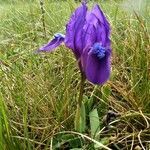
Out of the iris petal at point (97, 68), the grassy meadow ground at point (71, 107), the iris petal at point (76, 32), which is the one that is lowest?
the grassy meadow ground at point (71, 107)

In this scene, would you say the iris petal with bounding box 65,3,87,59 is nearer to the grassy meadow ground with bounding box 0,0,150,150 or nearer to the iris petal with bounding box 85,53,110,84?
the iris petal with bounding box 85,53,110,84

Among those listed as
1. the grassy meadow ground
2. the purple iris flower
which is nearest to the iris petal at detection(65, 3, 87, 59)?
the purple iris flower

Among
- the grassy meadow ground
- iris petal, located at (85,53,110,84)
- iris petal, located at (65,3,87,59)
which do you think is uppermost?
iris petal, located at (65,3,87,59)

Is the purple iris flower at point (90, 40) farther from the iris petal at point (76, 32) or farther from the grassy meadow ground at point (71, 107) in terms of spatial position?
the grassy meadow ground at point (71, 107)

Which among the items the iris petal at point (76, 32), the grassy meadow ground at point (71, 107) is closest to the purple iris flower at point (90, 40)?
the iris petal at point (76, 32)

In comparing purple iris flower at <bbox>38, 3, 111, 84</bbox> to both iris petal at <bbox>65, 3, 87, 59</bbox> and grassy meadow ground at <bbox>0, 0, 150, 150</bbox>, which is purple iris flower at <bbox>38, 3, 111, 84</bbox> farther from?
grassy meadow ground at <bbox>0, 0, 150, 150</bbox>

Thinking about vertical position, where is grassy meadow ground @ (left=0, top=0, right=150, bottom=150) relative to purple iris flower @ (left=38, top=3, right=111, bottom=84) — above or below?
below

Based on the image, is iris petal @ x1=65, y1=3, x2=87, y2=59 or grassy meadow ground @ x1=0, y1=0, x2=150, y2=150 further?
grassy meadow ground @ x1=0, y1=0, x2=150, y2=150

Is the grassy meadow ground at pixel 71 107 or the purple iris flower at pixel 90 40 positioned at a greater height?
the purple iris flower at pixel 90 40

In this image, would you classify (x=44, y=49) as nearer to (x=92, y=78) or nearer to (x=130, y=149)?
(x=92, y=78)

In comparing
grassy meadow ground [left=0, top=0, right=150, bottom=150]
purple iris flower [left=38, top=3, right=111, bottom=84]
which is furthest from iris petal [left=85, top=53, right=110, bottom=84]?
grassy meadow ground [left=0, top=0, right=150, bottom=150]
